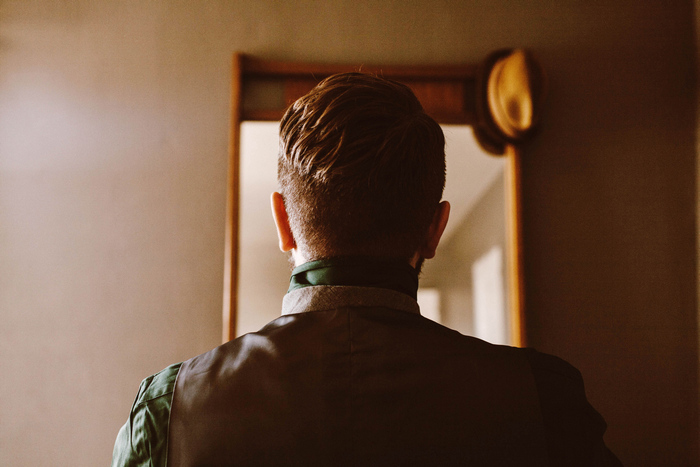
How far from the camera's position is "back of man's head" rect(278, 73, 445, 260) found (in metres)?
0.52

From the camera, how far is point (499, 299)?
1317 millimetres

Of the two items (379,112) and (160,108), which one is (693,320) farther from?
(160,108)

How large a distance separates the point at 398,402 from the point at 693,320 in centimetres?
132

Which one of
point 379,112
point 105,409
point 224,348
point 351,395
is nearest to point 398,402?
point 351,395

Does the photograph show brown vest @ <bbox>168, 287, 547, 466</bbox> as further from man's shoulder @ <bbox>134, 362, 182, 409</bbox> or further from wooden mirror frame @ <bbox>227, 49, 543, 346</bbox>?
wooden mirror frame @ <bbox>227, 49, 543, 346</bbox>

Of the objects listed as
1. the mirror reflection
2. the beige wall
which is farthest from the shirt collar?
the beige wall

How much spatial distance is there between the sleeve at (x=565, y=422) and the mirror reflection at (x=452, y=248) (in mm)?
794

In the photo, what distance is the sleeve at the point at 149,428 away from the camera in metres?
0.49

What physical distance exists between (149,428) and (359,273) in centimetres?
28

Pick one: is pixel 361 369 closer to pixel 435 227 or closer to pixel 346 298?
pixel 346 298

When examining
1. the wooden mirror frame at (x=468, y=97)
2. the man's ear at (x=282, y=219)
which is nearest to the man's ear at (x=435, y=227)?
the man's ear at (x=282, y=219)

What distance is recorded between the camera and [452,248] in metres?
1.32

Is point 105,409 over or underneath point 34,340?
underneath

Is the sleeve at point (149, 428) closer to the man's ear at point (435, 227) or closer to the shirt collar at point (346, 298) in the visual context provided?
the shirt collar at point (346, 298)
